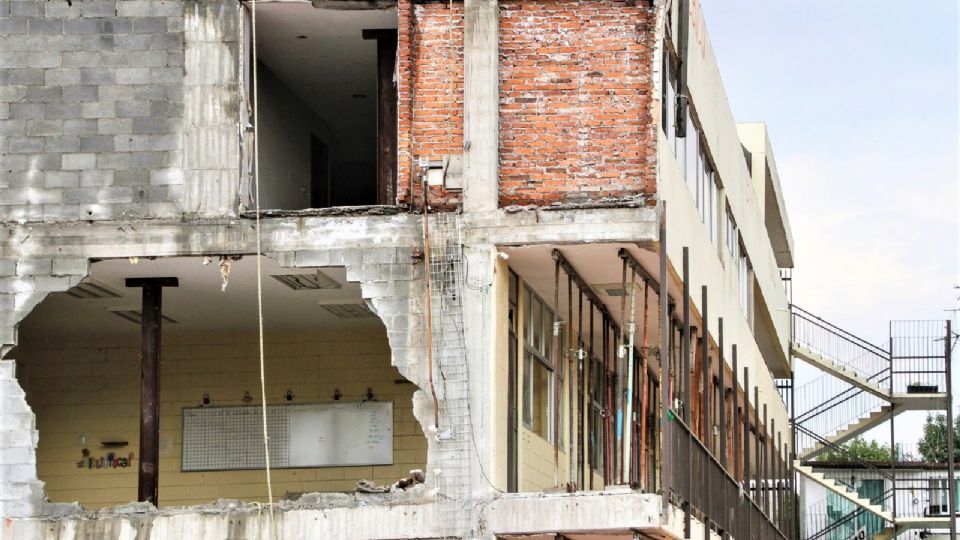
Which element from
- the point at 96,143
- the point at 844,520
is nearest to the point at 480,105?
the point at 96,143

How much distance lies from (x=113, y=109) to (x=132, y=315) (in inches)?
228

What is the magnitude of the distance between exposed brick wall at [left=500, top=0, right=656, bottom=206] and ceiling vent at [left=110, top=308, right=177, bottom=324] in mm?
7681

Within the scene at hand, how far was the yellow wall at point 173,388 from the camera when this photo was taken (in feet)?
97.7

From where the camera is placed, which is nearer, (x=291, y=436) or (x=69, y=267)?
(x=69, y=267)

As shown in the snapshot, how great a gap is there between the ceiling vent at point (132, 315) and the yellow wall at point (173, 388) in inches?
52.0

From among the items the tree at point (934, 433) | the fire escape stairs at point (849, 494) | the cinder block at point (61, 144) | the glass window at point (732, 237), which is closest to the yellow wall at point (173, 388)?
the cinder block at point (61, 144)

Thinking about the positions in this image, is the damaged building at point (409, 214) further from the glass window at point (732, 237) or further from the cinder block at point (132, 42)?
the glass window at point (732, 237)

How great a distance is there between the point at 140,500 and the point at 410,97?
6.35m

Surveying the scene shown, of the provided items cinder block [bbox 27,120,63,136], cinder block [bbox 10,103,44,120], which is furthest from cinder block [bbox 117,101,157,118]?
cinder block [bbox 10,103,44,120]

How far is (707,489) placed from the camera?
2516cm

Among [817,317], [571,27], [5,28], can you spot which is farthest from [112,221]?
[817,317]

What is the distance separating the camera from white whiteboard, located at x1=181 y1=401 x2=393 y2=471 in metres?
29.5

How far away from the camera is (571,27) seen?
2322 centimetres

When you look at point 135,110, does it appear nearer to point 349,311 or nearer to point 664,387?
point 349,311
